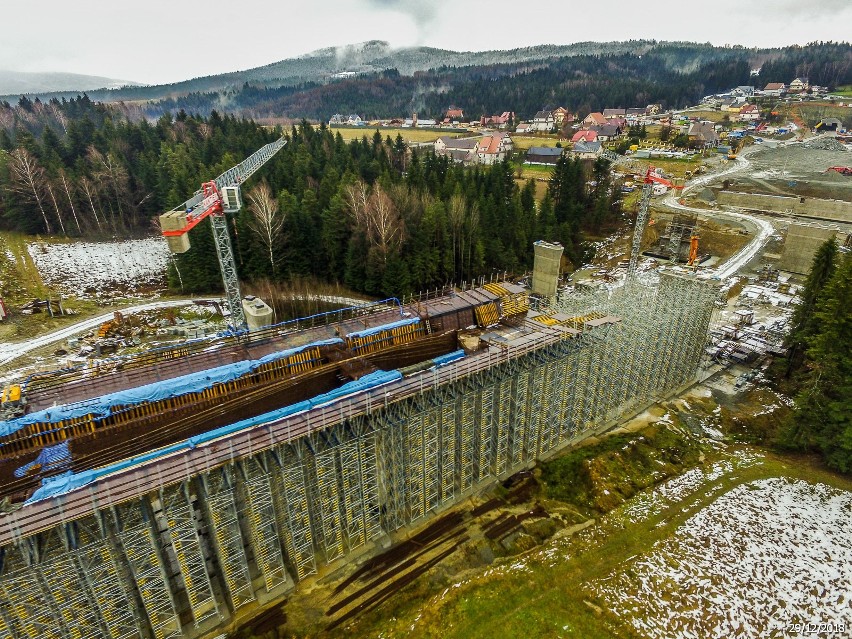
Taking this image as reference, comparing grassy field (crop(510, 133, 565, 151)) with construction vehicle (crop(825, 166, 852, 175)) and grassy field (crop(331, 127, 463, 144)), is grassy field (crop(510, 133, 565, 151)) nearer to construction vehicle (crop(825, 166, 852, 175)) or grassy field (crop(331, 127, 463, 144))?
grassy field (crop(331, 127, 463, 144))

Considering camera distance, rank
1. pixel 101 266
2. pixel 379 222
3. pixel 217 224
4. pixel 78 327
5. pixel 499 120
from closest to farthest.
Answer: pixel 217 224
pixel 78 327
pixel 379 222
pixel 101 266
pixel 499 120

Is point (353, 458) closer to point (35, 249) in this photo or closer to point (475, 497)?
point (475, 497)

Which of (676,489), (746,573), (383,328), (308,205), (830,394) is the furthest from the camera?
(308,205)

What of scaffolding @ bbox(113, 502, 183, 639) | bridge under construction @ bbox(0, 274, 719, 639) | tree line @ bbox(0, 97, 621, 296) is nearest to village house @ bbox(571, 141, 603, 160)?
tree line @ bbox(0, 97, 621, 296)

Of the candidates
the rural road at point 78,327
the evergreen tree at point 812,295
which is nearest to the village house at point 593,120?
the evergreen tree at point 812,295

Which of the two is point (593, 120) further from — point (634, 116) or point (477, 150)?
point (477, 150)

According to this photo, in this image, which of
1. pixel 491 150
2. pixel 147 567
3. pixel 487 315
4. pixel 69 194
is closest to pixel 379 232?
pixel 487 315
